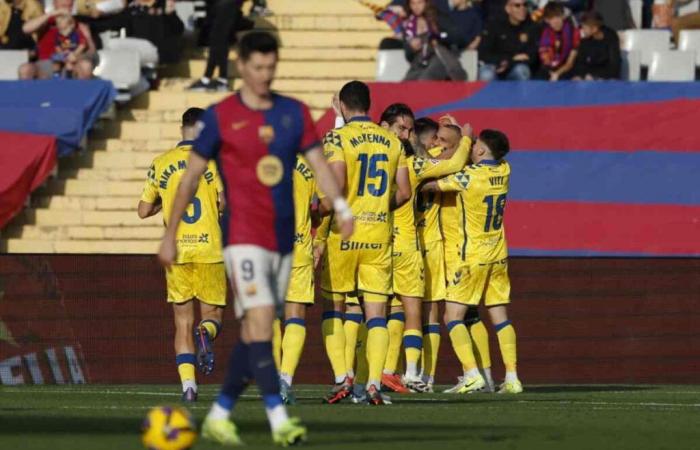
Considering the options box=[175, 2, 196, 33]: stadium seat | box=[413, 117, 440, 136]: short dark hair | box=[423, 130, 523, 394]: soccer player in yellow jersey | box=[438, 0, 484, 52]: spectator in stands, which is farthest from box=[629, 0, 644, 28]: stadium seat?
box=[423, 130, 523, 394]: soccer player in yellow jersey

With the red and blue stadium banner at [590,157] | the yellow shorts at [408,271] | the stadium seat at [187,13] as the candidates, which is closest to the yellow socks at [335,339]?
the yellow shorts at [408,271]

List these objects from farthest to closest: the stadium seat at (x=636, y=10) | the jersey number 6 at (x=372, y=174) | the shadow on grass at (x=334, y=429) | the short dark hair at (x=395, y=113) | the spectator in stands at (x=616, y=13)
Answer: the spectator in stands at (x=616, y=13), the stadium seat at (x=636, y=10), the short dark hair at (x=395, y=113), the jersey number 6 at (x=372, y=174), the shadow on grass at (x=334, y=429)

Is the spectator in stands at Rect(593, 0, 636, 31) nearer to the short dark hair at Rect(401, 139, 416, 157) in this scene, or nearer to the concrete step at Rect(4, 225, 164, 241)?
the concrete step at Rect(4, 225, 164, 241)

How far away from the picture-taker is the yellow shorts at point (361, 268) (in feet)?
47.4

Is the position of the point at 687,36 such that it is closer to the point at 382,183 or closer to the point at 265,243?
the point at 382,183

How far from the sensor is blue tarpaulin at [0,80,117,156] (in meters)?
22.2

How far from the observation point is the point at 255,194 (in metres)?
10.5

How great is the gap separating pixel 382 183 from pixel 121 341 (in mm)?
5888

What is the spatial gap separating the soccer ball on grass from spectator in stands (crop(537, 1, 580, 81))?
1406 centimetres

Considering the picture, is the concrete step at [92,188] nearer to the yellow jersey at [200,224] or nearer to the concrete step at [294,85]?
the concrete step at [294,85]

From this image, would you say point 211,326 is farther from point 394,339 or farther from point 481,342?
point 481,342

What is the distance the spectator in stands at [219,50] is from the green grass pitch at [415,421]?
7.32 meters

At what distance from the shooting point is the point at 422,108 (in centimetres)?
2205

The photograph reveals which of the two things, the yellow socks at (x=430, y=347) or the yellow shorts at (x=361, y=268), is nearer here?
the yellow shorts at (x=361, y=268)
